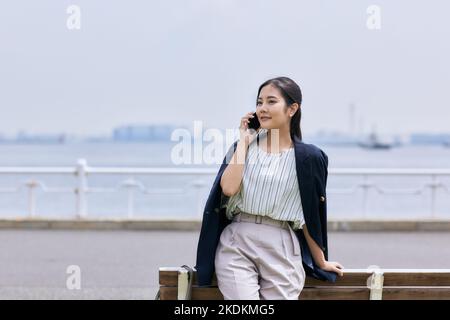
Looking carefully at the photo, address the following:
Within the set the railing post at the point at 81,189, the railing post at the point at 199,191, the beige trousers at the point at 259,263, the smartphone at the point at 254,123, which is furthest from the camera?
the railing post at the point at 199,191

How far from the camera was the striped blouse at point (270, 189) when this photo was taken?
2910mm

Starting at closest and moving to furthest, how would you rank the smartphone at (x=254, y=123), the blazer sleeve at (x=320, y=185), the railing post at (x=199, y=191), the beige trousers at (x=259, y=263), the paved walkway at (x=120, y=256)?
the beige trousers at (x=259, y=263), the blazer sleeve at (x=320, y=185), the smartphone at (x=254, y=123), the paved walkway at (x=120, y=256), the railing post at (x=199, y=191)

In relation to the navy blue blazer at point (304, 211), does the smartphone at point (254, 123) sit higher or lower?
Answer: higher

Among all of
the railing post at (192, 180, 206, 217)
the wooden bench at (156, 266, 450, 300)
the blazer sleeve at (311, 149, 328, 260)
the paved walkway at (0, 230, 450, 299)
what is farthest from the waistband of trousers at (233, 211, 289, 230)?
the railing post at (192, 180, 206, 217)

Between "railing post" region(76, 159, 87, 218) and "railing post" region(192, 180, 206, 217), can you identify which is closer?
"railing post" region(76, 159, 87, 218)

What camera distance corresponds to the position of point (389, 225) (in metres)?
10.8

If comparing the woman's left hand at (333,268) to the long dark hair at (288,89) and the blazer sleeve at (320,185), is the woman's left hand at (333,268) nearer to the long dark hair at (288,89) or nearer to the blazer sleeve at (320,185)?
the blazer sleeve at (320,185)

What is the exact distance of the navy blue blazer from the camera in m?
2.90

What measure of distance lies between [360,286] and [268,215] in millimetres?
553

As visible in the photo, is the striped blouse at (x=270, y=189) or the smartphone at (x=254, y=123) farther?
the smartphone at (x=254, y=123)

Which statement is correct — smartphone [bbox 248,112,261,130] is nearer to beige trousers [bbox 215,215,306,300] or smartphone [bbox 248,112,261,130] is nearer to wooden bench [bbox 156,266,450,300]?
beige trousers [bbox 215,215,306,300]

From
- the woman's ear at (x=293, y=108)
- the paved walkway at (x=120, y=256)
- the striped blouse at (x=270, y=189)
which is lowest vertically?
the paved walkway at (x=120, y=256)

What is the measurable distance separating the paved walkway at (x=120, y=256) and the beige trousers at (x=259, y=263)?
10.9ft

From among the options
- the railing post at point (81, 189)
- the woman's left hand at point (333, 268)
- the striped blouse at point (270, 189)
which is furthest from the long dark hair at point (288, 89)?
the railing post at point (81, 189)
